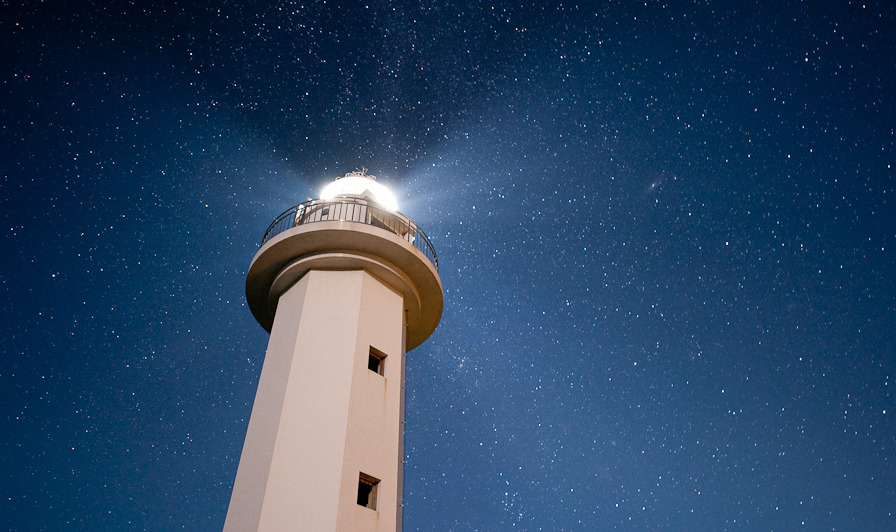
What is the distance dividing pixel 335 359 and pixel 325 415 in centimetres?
115

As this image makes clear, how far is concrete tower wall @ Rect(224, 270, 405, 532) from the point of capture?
9.32 metres

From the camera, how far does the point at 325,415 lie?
10297 millimetres

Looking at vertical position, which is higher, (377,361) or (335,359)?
(377,361)

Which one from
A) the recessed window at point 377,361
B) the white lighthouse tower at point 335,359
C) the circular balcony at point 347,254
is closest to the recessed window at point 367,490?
the white lighthouse tower at point 335,359

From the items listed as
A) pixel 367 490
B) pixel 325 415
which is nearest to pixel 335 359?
pixel 325 415

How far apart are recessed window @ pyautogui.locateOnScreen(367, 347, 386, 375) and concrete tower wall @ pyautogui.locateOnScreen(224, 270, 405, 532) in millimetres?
80

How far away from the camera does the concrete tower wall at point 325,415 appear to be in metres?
9.32

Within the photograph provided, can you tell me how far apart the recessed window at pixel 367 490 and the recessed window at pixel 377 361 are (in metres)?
2.19

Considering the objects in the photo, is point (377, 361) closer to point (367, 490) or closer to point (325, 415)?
point (325, 415)

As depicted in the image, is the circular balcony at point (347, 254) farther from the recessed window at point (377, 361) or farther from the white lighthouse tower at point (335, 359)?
the recessed window at point (377, 361)

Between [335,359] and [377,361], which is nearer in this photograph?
[335,359]

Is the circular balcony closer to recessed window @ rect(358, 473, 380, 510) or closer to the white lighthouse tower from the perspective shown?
the white lighthouse tower

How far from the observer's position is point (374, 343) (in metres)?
11.9

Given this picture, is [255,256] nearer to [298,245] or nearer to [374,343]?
[298,245]
